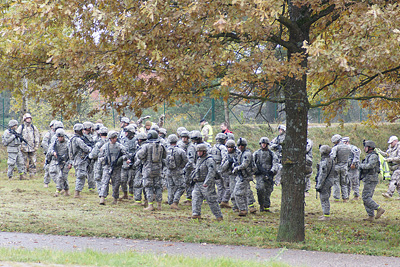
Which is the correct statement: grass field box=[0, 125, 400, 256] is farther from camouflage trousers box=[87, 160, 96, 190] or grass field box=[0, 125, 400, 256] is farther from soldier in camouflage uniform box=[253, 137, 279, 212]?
Result: camouflage trousers box=[87, 160, 96, 190]

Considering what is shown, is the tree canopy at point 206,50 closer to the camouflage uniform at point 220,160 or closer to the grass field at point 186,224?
the grass field at point 186,224

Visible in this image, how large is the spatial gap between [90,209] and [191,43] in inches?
234

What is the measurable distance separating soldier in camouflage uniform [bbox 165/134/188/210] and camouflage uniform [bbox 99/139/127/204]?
53.5 inches

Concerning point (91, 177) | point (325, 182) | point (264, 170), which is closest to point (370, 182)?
point (325, 182)

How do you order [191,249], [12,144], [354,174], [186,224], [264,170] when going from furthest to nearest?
[12,144], [354,174], [264,170], [186,224], [191,249]

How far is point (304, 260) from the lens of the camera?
8055 millimetres

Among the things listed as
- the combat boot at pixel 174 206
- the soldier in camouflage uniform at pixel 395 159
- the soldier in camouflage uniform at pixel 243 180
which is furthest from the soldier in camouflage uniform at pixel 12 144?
the soldier in camouflage uniform at pixel 395 159

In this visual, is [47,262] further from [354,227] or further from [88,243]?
[354,227]

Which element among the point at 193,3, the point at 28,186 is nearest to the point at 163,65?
the point at 193,3

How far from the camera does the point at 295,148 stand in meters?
9.30

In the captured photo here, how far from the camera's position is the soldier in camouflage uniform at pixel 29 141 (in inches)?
770

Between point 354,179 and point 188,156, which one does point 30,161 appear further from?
point 354,179

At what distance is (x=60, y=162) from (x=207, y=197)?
19.8ft

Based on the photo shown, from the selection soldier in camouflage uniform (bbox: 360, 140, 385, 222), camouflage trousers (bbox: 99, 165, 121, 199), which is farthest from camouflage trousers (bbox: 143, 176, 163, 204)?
soldier in camouflage uniform (bbox: 360, 140, 385, 222)
